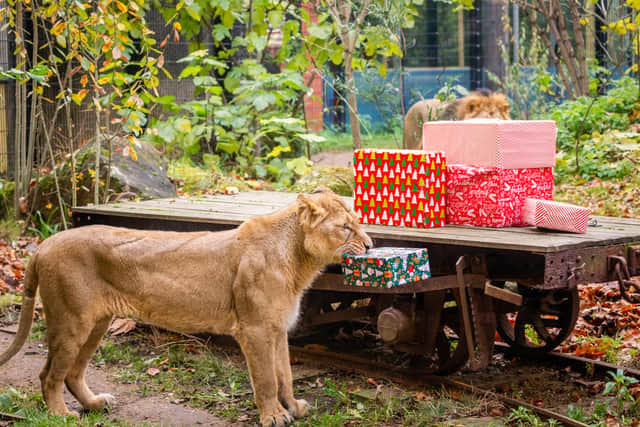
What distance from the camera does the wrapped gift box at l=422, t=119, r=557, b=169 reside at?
5.58 metres

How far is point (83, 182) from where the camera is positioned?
9.80 m

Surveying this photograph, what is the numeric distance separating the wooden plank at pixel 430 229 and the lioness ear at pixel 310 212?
0.60 meters

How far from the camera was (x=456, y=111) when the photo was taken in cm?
871

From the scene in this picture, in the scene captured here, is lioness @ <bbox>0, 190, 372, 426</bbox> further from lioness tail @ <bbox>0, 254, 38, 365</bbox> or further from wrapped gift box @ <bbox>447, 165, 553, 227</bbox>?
wrapped gift box @ <bbox>447, 165, 553, 227</bbox>

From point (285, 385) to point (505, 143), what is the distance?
2104mm

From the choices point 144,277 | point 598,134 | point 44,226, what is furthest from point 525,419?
point 598,134

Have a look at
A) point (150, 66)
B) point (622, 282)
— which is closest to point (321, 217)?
point (622, 282)

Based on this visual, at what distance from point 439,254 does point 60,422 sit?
2518 millimetres

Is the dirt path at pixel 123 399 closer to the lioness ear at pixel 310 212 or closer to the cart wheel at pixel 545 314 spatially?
the lioness ear at pixel 310 212

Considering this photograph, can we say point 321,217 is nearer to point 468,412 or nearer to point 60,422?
point 468,412

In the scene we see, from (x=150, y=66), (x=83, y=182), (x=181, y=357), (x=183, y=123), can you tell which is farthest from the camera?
(x=183, y=123)

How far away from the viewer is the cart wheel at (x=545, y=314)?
19.6 ft

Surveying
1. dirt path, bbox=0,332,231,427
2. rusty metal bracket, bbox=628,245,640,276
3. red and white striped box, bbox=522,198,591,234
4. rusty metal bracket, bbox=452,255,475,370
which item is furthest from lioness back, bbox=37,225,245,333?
rusty metal bracket, bbox=628,245,640,276

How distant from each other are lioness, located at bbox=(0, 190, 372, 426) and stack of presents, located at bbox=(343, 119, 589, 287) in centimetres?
73
